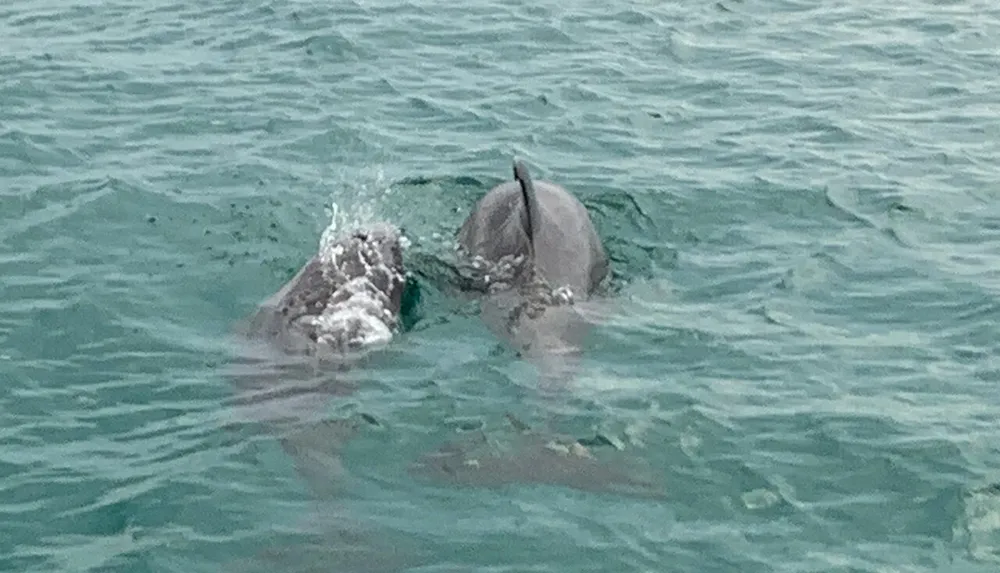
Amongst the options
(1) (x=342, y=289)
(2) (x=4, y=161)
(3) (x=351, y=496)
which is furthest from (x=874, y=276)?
(2) (x=4, y=161)

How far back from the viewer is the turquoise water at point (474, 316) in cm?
1059

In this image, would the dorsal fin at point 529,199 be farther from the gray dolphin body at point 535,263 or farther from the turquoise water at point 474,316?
the turquoise water at point 474,316

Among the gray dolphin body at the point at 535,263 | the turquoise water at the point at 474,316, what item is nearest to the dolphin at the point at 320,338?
the turquoise water at the point at 474,316

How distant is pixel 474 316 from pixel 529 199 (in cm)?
118

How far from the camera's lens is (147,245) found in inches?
591

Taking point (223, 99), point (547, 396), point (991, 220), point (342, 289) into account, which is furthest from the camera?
point (223, 99)

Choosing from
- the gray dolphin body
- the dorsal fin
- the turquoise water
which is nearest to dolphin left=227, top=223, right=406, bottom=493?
the turquoise water

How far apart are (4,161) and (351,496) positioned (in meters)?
7.92

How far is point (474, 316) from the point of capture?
1366 centimetres

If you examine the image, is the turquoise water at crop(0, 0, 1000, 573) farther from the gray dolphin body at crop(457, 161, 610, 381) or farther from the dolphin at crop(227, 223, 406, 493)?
the gray dolphin body at crop(457, 161, 610, 381)

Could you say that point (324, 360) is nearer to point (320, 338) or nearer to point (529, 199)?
point (320, 338)

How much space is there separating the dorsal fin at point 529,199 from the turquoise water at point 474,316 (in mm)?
963

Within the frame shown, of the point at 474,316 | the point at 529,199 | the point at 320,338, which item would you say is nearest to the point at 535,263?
the point at 529,199

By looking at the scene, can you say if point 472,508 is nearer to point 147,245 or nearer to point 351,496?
point 351,496
